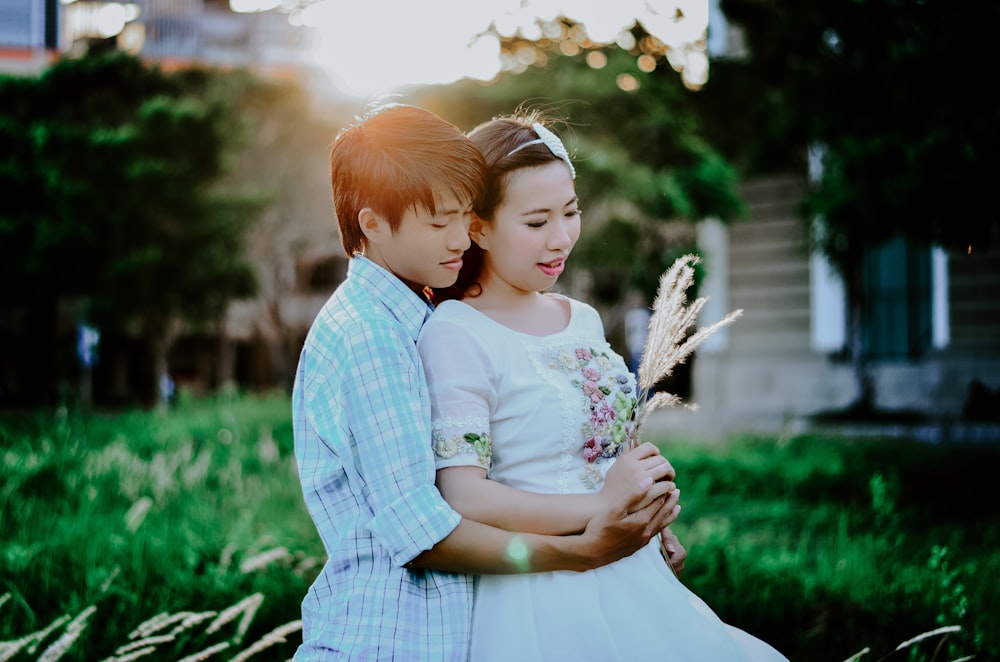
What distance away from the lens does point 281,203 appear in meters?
18.5

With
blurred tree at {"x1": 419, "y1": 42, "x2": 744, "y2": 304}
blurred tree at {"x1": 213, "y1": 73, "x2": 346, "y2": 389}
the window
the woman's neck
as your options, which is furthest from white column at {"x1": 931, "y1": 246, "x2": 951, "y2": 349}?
the woman's neck

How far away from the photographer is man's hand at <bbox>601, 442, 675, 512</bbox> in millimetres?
1910

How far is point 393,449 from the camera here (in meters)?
1.87

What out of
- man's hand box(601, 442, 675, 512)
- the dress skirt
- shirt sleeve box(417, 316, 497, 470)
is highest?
shirt sleeve box(417, 316, 497, 470)

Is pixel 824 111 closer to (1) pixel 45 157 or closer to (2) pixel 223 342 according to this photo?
(1) pixel 45 157

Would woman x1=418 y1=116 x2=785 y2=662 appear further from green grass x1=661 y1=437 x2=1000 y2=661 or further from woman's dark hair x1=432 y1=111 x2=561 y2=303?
green grass x1=661 y1=437 x2=1000 y2=661

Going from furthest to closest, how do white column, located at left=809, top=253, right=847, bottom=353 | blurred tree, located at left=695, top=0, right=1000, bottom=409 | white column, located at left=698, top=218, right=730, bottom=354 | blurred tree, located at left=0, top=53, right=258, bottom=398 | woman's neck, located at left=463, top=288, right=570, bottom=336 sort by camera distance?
white column, located at left=698, top=218, right=730, bottom=354
blurred tree, located at left=0, top=53, right=258, bottom=398
white column, located at left=809, top=253, right=847, bottom=353
blurred tree, located at left=695, top=0, right=1000, bottom=409
woman's neck, located at left=463, top=288, right=570, bottom=336

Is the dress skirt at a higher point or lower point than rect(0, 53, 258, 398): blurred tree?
lower

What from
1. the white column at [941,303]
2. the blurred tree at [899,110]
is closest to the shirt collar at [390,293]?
the blurred tree at [899,110]

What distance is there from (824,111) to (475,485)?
22.0 ft

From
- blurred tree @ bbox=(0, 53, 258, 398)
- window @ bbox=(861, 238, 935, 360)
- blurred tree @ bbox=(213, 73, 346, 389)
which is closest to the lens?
window @ bbox=(861, 238, 935, 360)

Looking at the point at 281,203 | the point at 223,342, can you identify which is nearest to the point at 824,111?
the point at 281,203

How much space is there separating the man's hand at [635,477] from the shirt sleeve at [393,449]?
1.04ft

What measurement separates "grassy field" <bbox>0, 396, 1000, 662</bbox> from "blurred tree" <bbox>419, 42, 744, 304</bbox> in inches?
114
